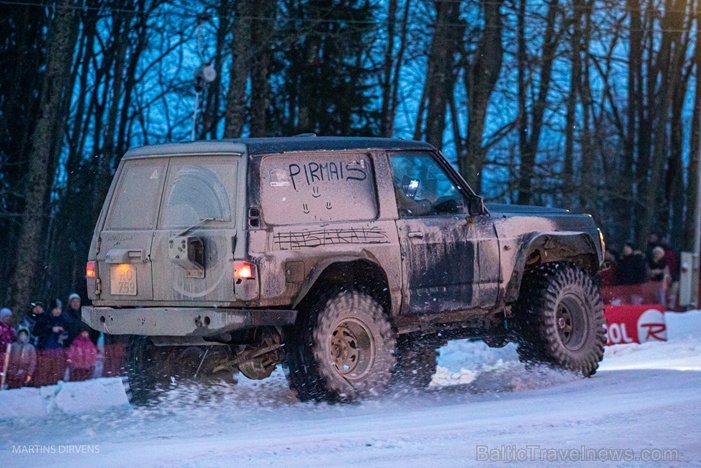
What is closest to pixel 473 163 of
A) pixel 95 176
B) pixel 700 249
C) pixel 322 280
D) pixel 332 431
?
pixel 700 249

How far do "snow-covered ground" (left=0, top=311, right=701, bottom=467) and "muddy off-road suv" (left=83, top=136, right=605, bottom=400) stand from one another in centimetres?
33

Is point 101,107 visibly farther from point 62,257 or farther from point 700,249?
point 700,249

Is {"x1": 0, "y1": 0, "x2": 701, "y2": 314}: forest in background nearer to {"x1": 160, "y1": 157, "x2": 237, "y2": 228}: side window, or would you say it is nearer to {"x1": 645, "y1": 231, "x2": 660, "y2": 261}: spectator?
{"x1": 645, "y1": 231, "x2": 660, "y2": 261}: spectator

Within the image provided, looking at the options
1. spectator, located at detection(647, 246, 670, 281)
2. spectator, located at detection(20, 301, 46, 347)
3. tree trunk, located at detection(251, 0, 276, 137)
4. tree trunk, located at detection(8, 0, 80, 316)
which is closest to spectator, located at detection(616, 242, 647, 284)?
spectator, located at detection(647, 246, 670, 281)

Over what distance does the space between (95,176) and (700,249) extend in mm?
12807

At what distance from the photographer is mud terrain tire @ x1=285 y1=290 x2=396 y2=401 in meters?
7.57

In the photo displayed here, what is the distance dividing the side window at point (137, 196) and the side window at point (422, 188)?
185 cm

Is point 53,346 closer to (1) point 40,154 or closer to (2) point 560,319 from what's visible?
(2) point 560,319

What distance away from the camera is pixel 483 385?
30.2 ft

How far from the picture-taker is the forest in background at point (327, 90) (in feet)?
65.2

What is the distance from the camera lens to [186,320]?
741 centimetres

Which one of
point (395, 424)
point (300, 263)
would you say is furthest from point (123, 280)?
point (395, 424)

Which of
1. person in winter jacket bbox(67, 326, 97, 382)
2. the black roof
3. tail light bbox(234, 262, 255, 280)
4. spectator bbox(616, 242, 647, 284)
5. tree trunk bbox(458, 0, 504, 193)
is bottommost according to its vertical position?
person in winter jacket bbox(67, 326, 97, 382)

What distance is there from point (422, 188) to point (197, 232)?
2.01 metres
